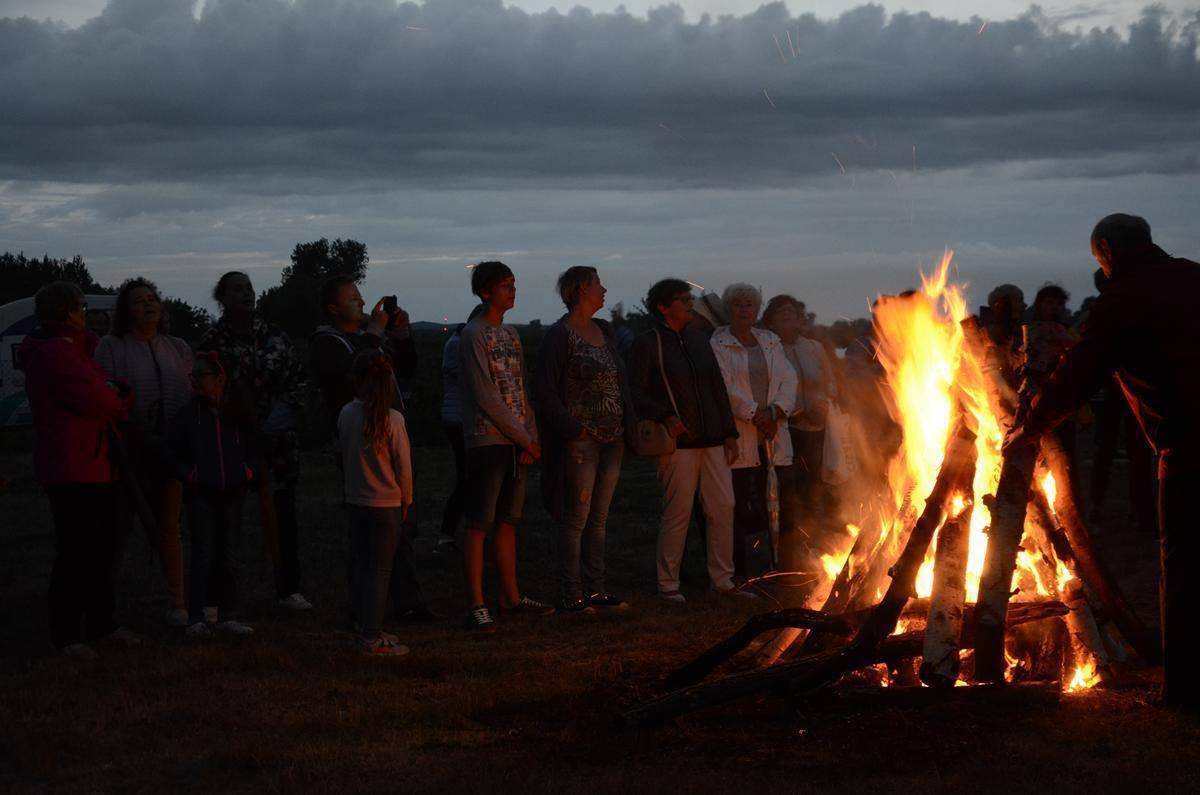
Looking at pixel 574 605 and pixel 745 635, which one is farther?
pixel 574 605

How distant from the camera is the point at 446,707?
663 cm

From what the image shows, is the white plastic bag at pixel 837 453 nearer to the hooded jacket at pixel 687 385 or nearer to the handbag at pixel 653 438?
the hooded jacket at pixel 687 385

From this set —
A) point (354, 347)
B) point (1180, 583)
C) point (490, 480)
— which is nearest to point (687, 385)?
point (490, 480)

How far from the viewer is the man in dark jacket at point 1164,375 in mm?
6215

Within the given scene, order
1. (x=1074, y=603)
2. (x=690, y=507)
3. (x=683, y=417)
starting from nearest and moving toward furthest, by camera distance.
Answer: (x=1074, y=603)
(x=683, y=417)
(x=690, y=507)

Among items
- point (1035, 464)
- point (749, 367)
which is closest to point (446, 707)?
point (1035, 464)

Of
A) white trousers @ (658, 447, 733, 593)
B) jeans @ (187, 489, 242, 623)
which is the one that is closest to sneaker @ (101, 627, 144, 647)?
jeans @ (187, 489, 242, 623)

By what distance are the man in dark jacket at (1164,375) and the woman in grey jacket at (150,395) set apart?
5.55 meters

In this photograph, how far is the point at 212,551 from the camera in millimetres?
8555

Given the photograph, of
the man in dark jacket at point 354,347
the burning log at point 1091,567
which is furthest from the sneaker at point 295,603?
the burning log at point 1091,567

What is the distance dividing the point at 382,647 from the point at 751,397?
401cm

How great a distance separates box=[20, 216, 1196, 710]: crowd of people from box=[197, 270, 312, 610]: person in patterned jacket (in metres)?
0.02

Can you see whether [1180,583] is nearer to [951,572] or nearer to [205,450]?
[951,572]

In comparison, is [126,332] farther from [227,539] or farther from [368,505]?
[368,505]
